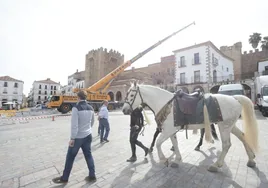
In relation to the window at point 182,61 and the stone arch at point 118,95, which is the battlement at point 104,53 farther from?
the window at point 182,61

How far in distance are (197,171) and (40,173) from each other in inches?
131

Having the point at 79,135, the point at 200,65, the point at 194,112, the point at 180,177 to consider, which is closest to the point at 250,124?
the point at 194,112

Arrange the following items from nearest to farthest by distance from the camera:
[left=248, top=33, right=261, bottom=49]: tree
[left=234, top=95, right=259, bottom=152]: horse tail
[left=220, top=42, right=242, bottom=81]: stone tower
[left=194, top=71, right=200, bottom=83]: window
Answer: [left=234, top=95, right=259, bottom=152]: horse tail
[left=194, top=71, right=200, bottom=83]: window
[left=248, top=33, right=261, bottom=49]: tree
[left=220, top=42, right=242, bottom=81]: stone tower

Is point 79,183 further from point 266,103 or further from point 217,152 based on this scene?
point 266,103

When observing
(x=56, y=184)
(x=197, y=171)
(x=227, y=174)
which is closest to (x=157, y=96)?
(x=197, y=171)

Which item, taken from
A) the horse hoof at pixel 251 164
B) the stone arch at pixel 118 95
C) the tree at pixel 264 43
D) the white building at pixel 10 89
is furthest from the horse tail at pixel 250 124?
the white building at pixel 10 89

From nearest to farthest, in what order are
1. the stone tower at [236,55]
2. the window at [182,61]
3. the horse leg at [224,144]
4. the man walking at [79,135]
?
the man walking at [79,135], the horse leg at [224,144], the window at [182,61], the stone tower at [236,55]

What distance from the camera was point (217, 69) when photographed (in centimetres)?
2625

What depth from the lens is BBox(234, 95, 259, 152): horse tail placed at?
11.0 feet

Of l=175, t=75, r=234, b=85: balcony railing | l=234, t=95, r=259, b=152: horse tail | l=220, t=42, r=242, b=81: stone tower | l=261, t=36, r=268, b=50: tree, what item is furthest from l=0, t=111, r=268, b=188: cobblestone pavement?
l=261, t=36, r=268, b=50: tree

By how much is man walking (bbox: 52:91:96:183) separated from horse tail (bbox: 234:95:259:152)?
3.43 metres

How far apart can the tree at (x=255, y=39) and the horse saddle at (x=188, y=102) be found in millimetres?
43833

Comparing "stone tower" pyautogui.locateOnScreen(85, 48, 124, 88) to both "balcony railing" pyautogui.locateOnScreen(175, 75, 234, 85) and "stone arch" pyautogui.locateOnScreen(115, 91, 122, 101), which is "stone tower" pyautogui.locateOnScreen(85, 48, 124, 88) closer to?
"stone arch" pyautogui.locateOnScreen(115, 91, 122, 101)

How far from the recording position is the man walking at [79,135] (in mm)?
2594
